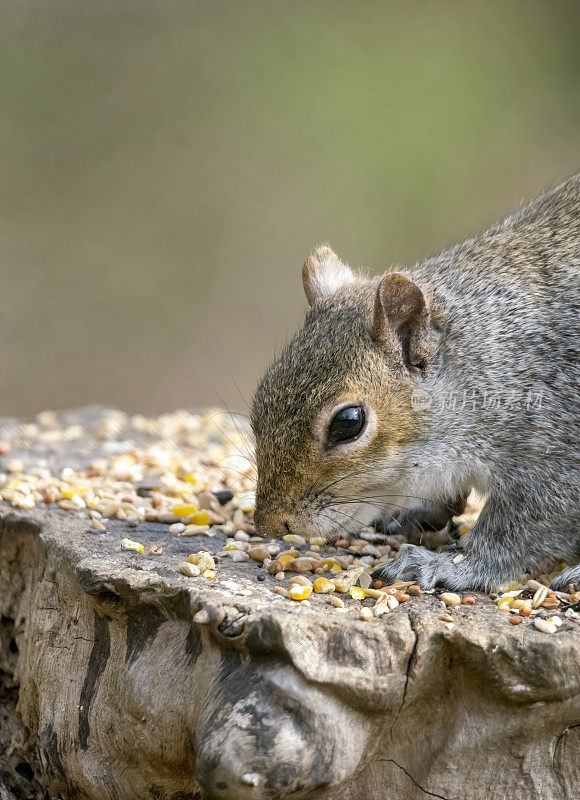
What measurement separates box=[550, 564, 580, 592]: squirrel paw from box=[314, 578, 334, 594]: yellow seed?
63 cm

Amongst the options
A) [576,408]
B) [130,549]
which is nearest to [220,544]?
[130,549]

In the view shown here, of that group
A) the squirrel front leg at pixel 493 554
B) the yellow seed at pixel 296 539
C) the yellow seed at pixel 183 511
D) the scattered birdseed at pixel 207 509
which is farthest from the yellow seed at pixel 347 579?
the yellow seed at pixel 183 511

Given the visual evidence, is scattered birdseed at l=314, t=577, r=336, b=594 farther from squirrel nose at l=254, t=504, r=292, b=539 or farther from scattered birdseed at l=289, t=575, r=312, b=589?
squirrel nose at l=254, t=504, r=292, b=539

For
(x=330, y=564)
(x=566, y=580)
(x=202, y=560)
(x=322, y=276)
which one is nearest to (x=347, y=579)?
(x=330, y=564)

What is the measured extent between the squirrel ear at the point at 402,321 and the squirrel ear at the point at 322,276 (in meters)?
0.48

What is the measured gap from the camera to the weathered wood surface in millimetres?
2119

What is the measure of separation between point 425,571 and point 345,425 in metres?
0.47

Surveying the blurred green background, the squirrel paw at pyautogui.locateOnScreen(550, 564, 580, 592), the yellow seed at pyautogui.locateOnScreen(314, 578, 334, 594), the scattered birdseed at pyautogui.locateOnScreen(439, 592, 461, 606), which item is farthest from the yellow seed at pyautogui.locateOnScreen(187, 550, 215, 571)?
the blurred green background

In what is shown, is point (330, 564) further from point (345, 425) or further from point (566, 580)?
point (566, 580)

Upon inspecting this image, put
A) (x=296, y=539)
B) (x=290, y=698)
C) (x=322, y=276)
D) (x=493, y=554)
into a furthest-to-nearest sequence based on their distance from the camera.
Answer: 1. (x=322, y=276)
2. (x=296, y=539)
3. (x=493, y=554)
4. (x=290, y=698)

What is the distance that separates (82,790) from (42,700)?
28 cm

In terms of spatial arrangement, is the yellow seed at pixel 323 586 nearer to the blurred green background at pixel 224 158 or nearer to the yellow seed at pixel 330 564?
the yellow seed at pixel 330 564

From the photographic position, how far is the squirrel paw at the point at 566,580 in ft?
8.60

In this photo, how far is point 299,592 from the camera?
2.42m
